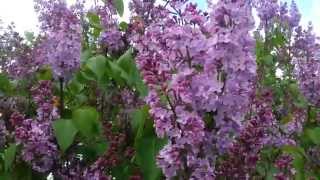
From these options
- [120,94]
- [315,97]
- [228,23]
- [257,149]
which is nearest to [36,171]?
[120,94]

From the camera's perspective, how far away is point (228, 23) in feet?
6.91

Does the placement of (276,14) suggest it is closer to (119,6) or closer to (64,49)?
(119,6)

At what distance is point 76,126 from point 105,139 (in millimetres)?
255

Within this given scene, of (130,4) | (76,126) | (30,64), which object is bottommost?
(76,126)

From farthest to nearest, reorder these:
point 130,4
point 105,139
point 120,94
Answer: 1. point 130,4
2. point 120,94
3. point 105,139

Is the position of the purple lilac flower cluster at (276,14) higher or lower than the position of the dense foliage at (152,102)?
higher

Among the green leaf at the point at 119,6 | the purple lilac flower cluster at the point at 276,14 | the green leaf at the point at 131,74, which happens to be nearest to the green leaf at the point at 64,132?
the green leaf at the point at 131,74

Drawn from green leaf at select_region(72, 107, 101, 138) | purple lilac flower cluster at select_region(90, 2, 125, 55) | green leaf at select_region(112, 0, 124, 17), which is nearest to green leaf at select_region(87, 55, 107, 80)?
green leaf at select_region(72, 107, 101, 138)

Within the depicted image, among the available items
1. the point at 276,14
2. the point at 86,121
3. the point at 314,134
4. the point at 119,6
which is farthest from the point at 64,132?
the point at 276,14

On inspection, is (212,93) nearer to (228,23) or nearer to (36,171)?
(228,23)

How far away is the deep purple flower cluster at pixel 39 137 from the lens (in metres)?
2.60

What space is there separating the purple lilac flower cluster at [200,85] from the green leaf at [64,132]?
23.3 inches

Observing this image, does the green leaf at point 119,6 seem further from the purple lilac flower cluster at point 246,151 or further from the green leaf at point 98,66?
the purple lilac flower cluster at point 246,151

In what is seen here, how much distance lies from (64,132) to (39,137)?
0.12 m
